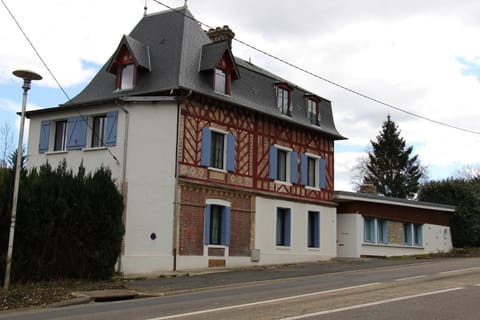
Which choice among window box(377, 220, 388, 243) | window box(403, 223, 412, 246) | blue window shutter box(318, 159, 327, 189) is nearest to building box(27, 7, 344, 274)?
blue window shutter box(318, 159, 327, 189)

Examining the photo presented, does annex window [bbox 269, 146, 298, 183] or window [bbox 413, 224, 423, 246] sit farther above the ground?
annex window [bbox 269, 146, 298, 183]

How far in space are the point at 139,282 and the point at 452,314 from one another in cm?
1046

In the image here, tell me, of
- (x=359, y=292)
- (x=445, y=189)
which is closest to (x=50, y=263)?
(x=359, y=292)

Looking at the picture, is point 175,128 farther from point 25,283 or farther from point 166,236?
point 25,283

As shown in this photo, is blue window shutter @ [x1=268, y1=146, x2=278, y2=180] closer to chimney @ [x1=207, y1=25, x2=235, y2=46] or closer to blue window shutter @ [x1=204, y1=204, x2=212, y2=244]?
blue window shutter @ [x1=204, y1=204, x2=212, y2=244]

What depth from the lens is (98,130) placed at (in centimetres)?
2314

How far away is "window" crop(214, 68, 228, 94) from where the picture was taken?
77.9 ft

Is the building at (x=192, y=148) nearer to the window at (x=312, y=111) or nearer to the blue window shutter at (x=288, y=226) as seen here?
the blue window shutter at (x=288, y=226)

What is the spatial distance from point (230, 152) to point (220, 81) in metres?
2.97

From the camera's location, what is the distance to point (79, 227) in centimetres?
1780

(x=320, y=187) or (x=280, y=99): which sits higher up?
(x=280, y=99)

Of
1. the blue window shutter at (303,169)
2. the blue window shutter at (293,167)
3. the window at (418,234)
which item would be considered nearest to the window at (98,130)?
the blue window shutter at (293,167)

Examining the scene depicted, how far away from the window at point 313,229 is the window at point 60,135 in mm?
12117

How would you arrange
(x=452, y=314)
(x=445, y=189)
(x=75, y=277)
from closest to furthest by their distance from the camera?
(x=452, y=314), (x=75, y=277), (x=445, y=189)
